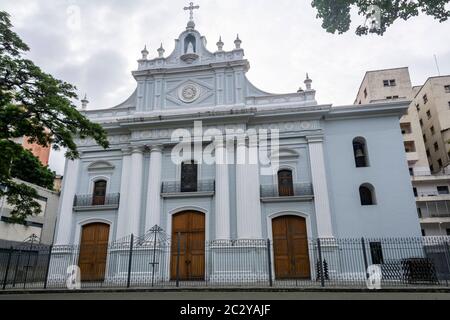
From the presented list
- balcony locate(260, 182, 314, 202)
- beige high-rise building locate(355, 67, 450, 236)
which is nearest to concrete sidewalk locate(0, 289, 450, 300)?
balcony locate(260, 182, 314, 202)

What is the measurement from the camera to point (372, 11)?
6.30m

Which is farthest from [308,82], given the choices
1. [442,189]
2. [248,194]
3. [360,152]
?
[442,189]

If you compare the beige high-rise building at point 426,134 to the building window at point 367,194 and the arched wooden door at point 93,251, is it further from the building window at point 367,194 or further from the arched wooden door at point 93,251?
the arched wooden door at point 93,251

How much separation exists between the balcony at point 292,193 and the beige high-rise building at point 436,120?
80.1 ft

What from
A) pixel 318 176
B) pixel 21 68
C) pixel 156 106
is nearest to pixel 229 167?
pixel 318 176

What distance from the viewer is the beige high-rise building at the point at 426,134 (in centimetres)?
3216

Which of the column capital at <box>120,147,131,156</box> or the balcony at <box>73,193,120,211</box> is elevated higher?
the column capital at <box>120,147,131,156</box>

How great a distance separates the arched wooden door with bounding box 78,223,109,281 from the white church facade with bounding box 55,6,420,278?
55 millimetres

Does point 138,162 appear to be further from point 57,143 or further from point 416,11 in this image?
point 416,11

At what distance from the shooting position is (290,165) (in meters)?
17.8

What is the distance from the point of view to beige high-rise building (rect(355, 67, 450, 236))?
32.2 m

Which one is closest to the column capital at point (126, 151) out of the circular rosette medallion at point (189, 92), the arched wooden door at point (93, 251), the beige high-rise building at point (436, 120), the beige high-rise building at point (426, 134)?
the arched wooden door at point (93, 251)

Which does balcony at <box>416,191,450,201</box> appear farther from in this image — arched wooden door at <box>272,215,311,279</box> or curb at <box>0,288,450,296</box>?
curb at <box>0,288,450,296</box>
